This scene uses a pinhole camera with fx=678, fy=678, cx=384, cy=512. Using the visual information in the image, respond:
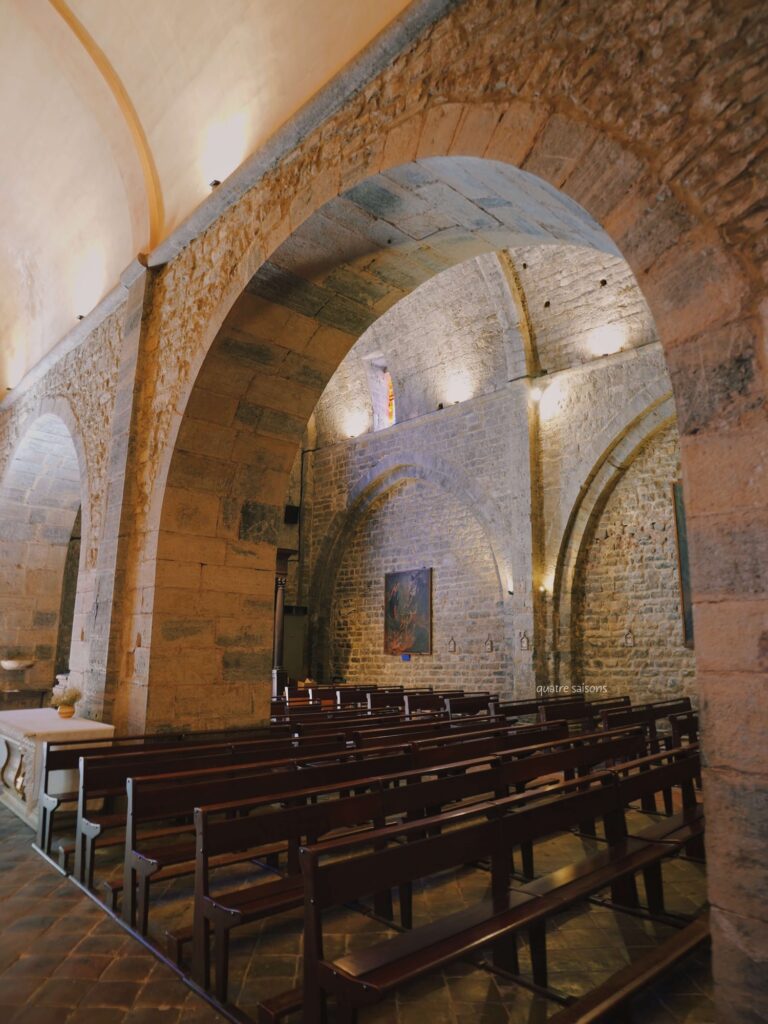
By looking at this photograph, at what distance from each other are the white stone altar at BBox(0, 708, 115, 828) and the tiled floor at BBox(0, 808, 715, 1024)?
58.0 inches

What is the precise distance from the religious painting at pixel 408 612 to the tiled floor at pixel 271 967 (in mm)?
9879

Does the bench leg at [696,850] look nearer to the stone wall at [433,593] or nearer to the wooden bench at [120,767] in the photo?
the wooden bench at [120,767]

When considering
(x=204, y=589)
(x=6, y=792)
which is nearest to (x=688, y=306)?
(x=204, y=589)

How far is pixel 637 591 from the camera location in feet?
34.9

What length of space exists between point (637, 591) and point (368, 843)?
8.02 m

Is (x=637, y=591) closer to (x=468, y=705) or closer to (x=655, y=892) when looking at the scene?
(x=468, y=705)

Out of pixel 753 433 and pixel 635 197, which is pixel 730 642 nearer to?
pixel 753 433

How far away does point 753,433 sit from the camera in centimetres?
218

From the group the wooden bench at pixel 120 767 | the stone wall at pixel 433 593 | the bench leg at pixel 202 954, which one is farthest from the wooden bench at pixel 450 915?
the stone wall at pixel 433 593

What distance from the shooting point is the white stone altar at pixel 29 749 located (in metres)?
5.21

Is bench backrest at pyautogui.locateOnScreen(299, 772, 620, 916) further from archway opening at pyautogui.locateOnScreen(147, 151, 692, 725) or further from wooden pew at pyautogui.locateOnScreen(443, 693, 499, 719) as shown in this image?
wooden pew at pyautogui.locateOnScreen(443, 693, 499, 719)

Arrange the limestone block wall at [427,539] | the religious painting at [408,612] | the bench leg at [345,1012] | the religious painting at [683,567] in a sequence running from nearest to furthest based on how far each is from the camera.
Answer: the bench leg at [345,1012] < the religious painting at [683,567] < the limestone block wall at [427,539] < the religious painting at [408,612]

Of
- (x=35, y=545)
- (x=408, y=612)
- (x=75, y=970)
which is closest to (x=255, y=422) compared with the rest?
(x=75, y=970)

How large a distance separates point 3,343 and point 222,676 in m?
8.39
